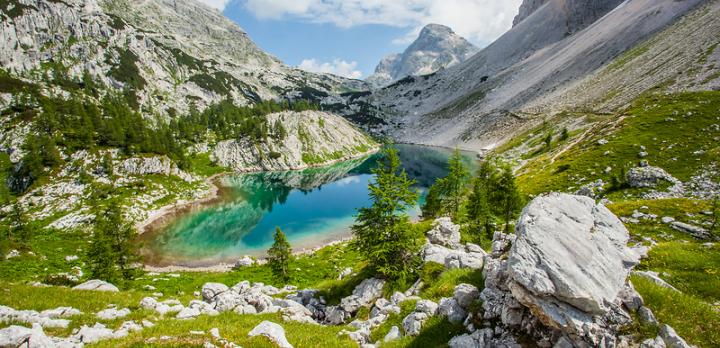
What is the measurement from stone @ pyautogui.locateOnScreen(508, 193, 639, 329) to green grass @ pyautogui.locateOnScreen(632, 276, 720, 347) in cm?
126

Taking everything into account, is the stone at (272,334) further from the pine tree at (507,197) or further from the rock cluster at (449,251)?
the pine tree at (507,197)

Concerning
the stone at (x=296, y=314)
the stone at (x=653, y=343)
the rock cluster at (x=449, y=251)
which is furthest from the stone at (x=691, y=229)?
the stone at (x=296, y=314)

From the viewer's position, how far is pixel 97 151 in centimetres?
7844

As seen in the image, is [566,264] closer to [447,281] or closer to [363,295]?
[447,281]

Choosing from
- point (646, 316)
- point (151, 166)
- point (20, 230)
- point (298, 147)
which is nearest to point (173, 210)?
point (151, 166)

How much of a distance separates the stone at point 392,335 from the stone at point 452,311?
2386mm

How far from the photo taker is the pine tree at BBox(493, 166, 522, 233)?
119 feet

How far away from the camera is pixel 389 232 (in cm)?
2338

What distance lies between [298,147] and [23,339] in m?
138

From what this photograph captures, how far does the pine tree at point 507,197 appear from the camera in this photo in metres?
36.2

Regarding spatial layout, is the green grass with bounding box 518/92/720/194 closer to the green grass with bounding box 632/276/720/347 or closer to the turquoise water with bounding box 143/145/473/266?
the turquoise water with bounding box 143/145/473/266

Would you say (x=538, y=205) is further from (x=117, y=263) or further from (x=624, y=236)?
(x=117, y=263)

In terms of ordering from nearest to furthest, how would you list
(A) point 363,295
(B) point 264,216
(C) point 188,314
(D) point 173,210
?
(C) point 188,314 → (A) point 363,295 → (D) point 173,210 → (B) point 264,216

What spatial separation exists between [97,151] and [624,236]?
4032 inches
